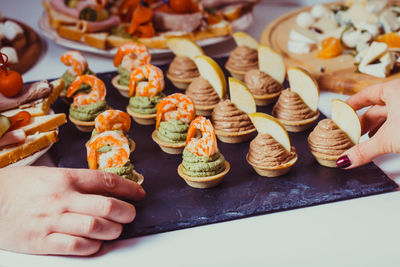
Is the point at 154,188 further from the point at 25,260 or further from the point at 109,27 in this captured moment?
the point at 109,27

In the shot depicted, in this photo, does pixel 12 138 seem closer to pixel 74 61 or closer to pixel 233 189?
pixel 74 61

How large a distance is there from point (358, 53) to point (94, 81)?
207cm

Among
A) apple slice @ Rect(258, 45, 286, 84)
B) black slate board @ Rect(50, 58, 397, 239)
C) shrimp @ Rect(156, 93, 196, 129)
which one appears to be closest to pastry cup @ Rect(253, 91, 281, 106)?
apple slice @ Rect(258, 45, 286, 84)

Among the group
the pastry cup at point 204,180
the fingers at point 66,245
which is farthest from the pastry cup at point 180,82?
the fingers at point 66,245

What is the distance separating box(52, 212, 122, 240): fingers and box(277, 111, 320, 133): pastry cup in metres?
1.44

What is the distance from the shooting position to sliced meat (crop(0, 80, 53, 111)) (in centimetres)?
332

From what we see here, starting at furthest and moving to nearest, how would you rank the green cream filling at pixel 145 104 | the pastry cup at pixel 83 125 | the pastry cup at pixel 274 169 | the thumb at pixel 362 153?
the green cream filling at pixel 145 104
the pastry cup at pixel 83 125
the pastry cup at pixel 274 169
the thumb at pixel 362 153

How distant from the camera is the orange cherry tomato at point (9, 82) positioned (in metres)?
3.26

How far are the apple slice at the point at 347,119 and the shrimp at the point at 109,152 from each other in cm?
118

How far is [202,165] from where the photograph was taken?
2.71 m

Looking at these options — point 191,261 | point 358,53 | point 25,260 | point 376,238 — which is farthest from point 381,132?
point 25,260

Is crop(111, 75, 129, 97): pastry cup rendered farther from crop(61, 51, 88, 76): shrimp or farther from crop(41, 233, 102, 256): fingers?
crop(41, 233, 102, 256): fingers

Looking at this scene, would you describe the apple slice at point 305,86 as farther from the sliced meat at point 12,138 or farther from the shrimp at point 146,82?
the sliced meat at point 12,138

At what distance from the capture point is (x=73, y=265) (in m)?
2.27
